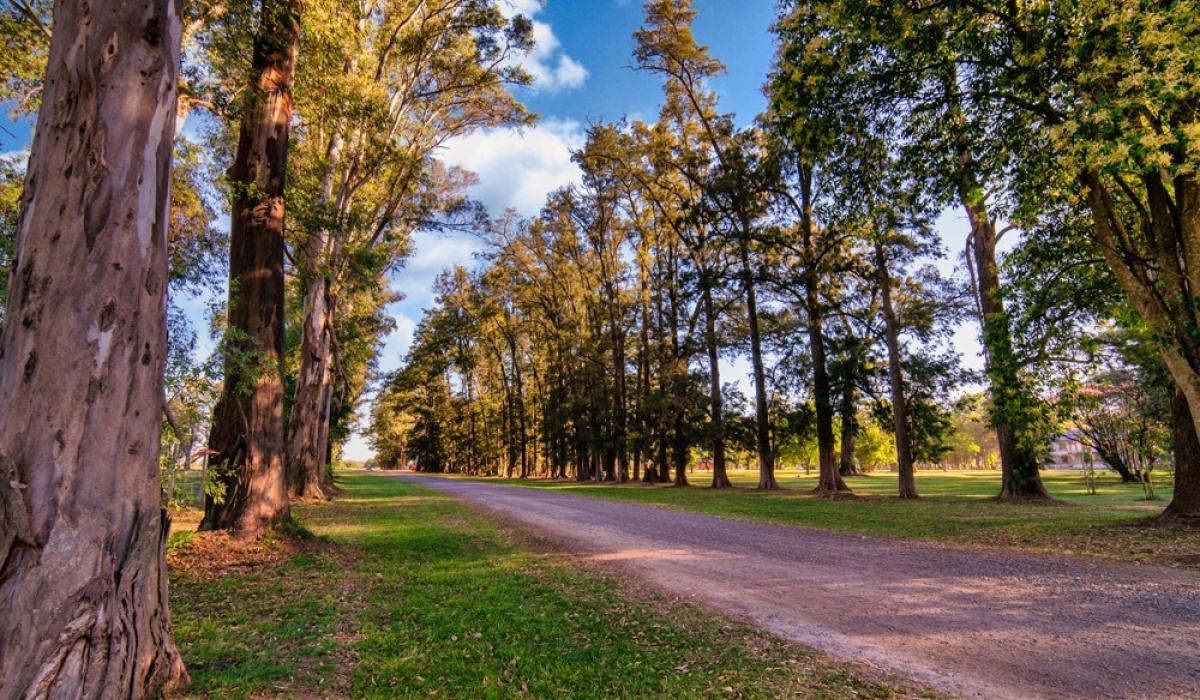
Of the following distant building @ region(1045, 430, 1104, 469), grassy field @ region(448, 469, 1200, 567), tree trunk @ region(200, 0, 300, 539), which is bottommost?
grassy field @ region(448, 469, 1200, 567)

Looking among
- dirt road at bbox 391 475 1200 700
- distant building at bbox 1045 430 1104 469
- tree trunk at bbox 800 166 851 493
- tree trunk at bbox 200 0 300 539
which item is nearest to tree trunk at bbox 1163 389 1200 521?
distant building at bbox 1045 430 1104 469

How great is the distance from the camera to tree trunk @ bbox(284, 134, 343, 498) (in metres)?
15.5

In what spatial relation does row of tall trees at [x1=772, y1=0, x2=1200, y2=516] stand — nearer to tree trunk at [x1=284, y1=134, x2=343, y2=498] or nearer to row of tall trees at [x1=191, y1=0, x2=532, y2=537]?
row of tall trees at [x1=191, y1=0, x2=532, y2=537]

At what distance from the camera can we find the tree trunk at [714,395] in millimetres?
26078

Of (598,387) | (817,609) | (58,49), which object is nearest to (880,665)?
(817,609)

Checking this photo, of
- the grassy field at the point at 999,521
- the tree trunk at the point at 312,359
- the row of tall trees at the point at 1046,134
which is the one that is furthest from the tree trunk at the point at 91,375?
the tree trunk at the point at 312,359

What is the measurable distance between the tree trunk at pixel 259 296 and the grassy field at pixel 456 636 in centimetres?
72

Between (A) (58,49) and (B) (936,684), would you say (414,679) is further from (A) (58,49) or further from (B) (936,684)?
(A) (58,49)

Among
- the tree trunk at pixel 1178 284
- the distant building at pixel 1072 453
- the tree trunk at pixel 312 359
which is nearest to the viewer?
the tree trunk at pixel 1178 284

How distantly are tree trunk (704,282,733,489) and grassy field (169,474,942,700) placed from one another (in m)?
18.8

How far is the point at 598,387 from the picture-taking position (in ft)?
119

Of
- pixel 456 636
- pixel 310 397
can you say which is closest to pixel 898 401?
pixel 456 636

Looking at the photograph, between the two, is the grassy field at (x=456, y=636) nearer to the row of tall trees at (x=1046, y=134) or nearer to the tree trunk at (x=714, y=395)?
the row of tall trees at (x=1046, y=134)

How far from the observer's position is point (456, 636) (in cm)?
476
